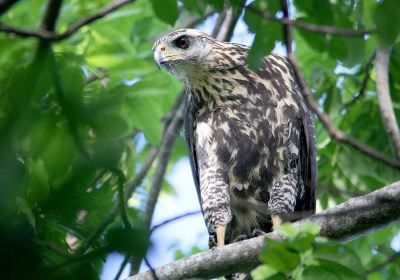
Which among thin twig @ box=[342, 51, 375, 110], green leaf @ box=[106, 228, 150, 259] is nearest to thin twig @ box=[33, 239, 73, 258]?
green leaf @ box=[106, 228, 150, 259]

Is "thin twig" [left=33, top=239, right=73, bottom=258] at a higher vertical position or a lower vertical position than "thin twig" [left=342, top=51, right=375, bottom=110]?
lower

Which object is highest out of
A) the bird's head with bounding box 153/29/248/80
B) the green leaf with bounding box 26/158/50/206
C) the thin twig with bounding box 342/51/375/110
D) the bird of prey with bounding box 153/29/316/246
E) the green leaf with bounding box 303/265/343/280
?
the bird's head with bounding box 153/29/248/80

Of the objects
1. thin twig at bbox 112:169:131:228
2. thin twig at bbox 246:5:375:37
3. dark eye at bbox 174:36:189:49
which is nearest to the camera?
thin twig at bbox 112:169:131:228

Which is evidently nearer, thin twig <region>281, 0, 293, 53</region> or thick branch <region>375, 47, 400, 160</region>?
thin twig <region>281, 0, 293, 53</region>

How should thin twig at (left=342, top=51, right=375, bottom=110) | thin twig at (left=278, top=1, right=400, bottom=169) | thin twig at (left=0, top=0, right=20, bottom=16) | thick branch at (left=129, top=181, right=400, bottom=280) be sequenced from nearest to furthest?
1. thin twig at (left=0, top=0, right=20, bottom=16)
2. thin twig at (left=278, top=1, right=400, bottom=169)
3. thick branch at (left=129, top=181, right=400, bottom=280)
4. thin twig at (left=342, top=51, right=375, bottom=110)

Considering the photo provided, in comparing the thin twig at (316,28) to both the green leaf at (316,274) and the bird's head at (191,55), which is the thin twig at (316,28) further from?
the bird's head at (191,55)

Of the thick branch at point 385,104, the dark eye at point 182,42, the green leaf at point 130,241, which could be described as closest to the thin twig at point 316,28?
the thick branch at point 385,104

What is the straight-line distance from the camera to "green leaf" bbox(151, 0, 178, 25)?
3010mm

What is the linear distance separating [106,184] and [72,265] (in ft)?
0.72

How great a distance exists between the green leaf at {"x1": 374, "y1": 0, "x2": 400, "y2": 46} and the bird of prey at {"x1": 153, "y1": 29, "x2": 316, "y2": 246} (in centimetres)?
337

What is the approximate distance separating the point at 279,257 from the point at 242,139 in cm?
290

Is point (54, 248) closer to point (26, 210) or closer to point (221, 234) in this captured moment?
point (26, 210)

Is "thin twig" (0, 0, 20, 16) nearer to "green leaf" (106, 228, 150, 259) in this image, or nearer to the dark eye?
"green leaf" (106, 228, 150, 259)

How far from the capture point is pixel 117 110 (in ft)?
5.40
